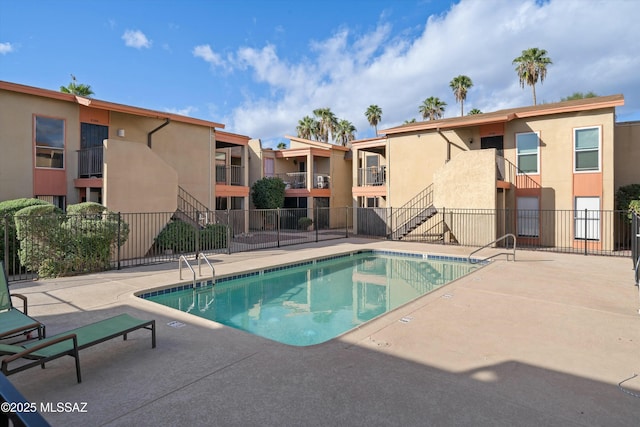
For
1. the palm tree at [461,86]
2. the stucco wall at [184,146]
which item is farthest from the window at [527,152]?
the palm tree at [461,86]

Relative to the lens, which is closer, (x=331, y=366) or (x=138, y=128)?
(x=331, y=366)

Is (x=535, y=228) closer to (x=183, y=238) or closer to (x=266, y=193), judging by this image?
(x=183, y=238)

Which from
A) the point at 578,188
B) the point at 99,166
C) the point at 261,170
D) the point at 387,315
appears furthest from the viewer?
the point at 261,170

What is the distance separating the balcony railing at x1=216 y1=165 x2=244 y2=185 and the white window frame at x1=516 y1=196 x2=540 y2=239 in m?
15.8

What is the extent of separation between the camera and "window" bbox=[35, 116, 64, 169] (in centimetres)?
1409

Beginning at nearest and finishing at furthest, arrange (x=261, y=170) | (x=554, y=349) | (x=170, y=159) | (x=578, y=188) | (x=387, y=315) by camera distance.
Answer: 1. (x=554, y=349)
2. (x=387, y=315)
3. (x=578, y=188)
4. (x=170, y=159)
5. (x=261, y=170)

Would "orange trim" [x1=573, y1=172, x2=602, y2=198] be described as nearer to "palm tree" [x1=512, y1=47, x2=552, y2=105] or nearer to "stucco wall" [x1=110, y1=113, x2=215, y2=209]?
"stucco wall" [x1=110, y1=113, x2=215, y2=209]

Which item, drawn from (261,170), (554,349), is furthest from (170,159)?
(554,349)

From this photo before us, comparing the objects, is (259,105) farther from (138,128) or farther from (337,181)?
(138,128)

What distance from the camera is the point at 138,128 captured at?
1681 centimetres

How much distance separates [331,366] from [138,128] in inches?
630

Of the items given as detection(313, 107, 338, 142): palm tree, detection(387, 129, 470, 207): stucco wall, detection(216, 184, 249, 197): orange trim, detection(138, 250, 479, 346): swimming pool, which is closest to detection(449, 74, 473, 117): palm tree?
detection(313, 107, 338, 142): palm tree

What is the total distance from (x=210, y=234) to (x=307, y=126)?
34906 mm

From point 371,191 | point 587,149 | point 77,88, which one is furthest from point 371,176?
point 77,88
